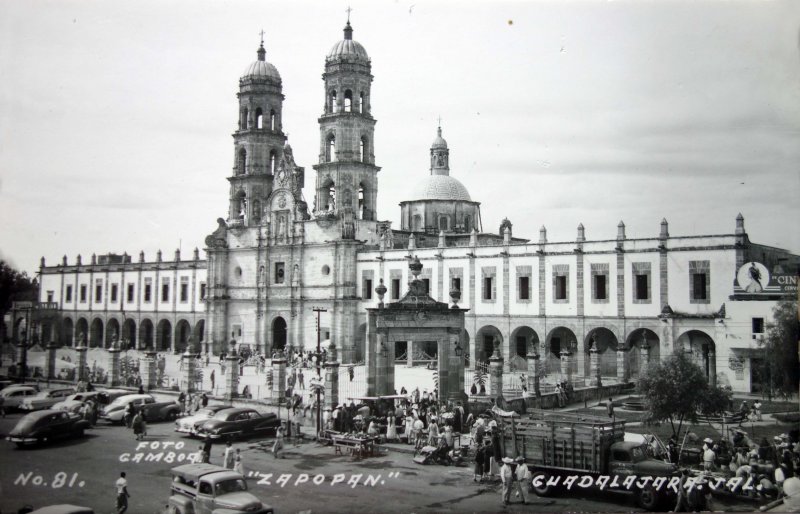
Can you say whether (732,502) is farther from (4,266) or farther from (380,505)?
(4,266)

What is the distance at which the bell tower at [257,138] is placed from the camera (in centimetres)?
Result: 4941

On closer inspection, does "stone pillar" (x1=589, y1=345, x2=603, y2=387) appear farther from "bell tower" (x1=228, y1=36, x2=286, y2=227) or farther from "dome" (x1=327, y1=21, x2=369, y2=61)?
"bell tower" (x1=228, y1=36, x2=286, y2=227)

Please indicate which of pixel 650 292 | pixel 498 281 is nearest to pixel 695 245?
pixel 650 292

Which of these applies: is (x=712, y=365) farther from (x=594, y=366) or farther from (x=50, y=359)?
(x=50, y=359)

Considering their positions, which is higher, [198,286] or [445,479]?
[198,286]

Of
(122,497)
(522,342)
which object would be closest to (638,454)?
(122,497)

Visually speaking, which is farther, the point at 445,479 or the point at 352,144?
the point at 352,144

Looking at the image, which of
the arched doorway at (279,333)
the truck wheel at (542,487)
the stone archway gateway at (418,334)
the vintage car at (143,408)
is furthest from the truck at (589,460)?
the arched doorway at (279,333)

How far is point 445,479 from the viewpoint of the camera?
15.5m

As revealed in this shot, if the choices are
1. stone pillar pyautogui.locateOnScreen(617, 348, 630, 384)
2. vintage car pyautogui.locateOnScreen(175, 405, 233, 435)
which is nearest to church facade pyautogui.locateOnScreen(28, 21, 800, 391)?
stone pillar pyautogui.locateOnScreen(617, 348, 630, 384)

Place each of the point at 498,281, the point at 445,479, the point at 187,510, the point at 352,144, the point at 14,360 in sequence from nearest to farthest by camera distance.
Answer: the point at 187,510
the point at 445,479
the point at 14,360
the point at 498,281
the point at 352,144

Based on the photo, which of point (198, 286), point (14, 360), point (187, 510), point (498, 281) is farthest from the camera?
point (198, 286)

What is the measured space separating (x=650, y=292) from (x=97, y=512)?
28109 mm

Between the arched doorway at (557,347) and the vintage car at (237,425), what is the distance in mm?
19416
